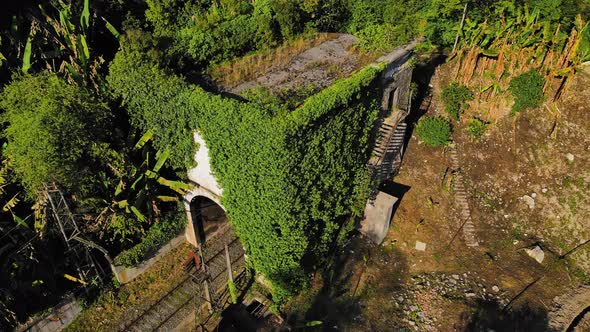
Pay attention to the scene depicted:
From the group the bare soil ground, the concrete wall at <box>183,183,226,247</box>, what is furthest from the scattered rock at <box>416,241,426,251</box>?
the concrete wall at <box>183,183,226,247</box>

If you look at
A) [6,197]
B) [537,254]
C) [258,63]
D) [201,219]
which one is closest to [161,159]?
[201,219]

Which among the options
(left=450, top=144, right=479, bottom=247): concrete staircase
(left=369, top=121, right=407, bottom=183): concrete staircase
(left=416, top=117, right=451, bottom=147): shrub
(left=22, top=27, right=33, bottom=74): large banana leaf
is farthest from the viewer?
(left=416, top=117, right=451, bottom=147): shrub

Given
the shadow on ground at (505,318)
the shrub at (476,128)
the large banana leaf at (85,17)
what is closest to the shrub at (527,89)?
the shrub at (476,128)

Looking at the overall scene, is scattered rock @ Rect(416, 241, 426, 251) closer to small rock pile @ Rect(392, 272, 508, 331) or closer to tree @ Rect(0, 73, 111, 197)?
small rock pile @ Rect(392, 272, 508, 331)

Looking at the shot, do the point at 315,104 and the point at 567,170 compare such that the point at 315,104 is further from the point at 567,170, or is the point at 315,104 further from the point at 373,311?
the point at 567,170

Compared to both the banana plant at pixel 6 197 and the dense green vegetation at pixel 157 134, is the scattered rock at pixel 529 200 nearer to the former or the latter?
the dense green vegetation at pixel 157 134

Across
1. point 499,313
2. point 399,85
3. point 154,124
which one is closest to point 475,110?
point 399,85
